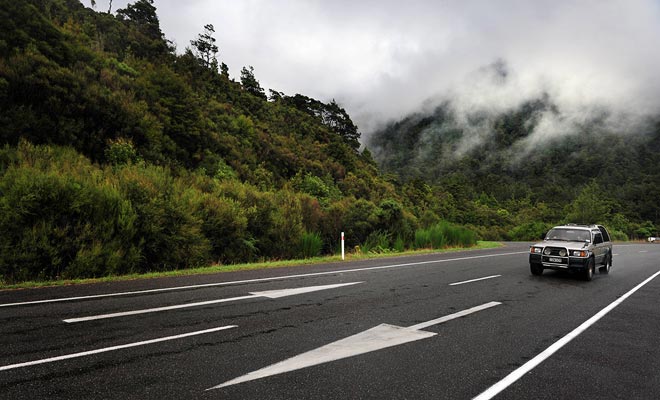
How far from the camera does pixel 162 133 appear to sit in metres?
29.3

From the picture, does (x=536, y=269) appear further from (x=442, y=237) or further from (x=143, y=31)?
(x=143, y=31)

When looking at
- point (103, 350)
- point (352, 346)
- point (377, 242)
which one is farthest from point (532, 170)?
point (103, 350)

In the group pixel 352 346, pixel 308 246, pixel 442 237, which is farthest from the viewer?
pixel 442 237

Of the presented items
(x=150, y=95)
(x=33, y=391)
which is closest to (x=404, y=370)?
(x=33, y=391)

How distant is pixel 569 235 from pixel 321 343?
36.7 feet

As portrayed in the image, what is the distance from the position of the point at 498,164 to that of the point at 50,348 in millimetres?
155721

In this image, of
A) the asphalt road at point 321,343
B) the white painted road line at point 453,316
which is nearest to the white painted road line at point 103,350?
the asphalt road at point 321,343

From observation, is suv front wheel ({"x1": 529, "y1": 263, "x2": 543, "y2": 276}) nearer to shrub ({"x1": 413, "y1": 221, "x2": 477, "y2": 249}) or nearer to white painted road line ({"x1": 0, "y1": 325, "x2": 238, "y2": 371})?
white painted road line ({"x1": 0, "y1": 325, "x2": 238, "y2": 371})

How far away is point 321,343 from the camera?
5156 mm

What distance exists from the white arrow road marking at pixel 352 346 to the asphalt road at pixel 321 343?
3cm

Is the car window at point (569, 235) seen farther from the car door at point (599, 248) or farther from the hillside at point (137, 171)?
the hillside at point (137, 171)

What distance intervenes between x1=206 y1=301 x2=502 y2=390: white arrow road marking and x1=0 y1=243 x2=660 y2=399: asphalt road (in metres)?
0.03

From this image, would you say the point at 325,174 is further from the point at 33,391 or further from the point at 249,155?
the point at 33,391

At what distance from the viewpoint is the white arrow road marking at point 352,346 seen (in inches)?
164
